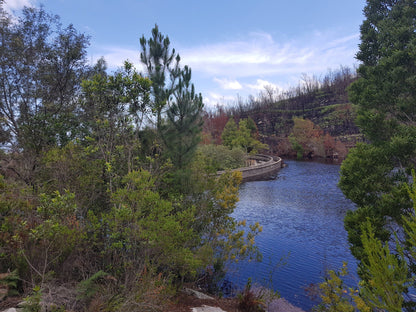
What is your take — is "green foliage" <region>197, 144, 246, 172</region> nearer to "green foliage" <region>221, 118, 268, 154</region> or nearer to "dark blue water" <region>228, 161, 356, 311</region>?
"green foliage" <region>221, 118, 268, 154</region>

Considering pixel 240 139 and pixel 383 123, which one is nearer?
pixel 383 123

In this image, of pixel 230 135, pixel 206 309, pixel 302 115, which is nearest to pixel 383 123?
pixel 206 309

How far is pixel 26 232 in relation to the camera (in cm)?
623

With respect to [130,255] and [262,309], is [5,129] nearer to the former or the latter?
[130,255]

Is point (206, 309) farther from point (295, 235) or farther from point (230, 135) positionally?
point (230, 135)

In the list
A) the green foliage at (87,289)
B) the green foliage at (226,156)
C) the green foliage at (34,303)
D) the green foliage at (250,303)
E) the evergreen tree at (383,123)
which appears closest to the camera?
the green foliage at (34,303)

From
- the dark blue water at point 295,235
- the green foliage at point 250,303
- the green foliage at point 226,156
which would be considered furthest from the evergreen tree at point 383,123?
the green foliage at point 226,156

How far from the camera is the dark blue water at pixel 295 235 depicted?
37.1ft

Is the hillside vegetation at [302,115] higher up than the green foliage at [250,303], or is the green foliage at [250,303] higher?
the hillside vegetation at [302,115]

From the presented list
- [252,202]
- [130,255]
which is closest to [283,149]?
[252,202]

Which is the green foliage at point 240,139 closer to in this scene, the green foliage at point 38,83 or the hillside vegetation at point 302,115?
the hillside vegetation at point 302,115

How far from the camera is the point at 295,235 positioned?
15992mm

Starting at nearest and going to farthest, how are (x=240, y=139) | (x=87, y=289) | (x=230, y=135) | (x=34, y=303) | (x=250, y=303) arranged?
(x=34, y=303) < (x=87, y=289) < (x=250, y=303) < (x=240, y=139) < (x=230, y=135)

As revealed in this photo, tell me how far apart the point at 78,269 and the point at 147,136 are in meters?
4.68
